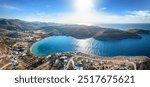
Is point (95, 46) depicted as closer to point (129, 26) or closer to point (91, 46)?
point (91, 46)

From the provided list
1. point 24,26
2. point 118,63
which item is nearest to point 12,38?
point 24,26

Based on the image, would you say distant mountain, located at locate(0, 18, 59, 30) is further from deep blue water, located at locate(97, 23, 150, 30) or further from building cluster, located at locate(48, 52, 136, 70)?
deep blue water, located at locate(97, 23, 150, 30)

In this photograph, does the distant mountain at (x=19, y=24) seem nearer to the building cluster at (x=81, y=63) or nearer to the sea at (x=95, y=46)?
the sea at (x=95, y=46)

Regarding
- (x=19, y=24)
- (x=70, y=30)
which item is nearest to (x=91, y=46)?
(x=70, y=30)

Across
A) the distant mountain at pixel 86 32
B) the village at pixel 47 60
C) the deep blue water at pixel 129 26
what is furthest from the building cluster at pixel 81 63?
the deep blue water at pixel 129 26

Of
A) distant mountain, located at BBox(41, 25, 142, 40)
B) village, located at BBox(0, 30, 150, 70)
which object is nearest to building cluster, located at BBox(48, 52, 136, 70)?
village, located at BBox(0, 30, 150, 70)

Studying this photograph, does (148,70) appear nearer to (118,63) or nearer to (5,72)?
(118,63)

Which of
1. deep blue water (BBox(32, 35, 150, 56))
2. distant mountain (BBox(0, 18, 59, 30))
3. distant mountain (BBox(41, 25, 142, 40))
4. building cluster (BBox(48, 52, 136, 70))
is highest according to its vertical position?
distant mountain (BBox(0, 18, 59, 30))
